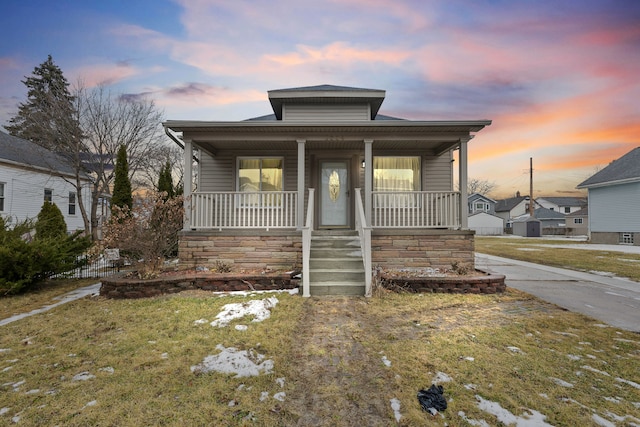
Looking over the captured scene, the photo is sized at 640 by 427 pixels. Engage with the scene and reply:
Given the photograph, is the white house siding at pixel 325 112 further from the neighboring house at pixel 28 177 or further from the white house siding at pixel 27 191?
the neighboring house at pixel 28 177

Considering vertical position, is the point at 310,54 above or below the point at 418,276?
above

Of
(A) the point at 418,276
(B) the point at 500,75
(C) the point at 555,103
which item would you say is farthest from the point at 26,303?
(C) the point at 555,103

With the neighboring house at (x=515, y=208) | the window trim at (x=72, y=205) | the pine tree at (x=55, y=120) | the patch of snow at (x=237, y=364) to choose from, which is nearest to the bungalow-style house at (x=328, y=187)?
the patch of snow at (x=237, y=364)

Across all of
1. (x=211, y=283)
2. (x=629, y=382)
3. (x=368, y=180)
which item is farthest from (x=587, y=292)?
(x=211, y=283)

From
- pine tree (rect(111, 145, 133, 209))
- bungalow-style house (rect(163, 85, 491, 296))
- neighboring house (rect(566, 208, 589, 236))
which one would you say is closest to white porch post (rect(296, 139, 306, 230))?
bungalow-style house (rect(163, 85, 491, 296))

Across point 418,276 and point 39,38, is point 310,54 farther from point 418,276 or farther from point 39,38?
point 39,38

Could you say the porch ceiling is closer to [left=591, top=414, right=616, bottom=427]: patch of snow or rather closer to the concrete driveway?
the concrete driveway

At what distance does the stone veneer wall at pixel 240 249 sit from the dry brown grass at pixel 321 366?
2.31m

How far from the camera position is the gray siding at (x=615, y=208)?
56.6 feet

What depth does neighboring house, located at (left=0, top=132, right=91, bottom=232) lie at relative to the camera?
14.0 m

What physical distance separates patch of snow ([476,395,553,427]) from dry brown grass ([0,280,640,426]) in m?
0.07

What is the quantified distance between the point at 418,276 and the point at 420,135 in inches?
142

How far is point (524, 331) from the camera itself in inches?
151

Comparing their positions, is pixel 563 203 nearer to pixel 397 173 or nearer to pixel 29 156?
pixel 397 173
